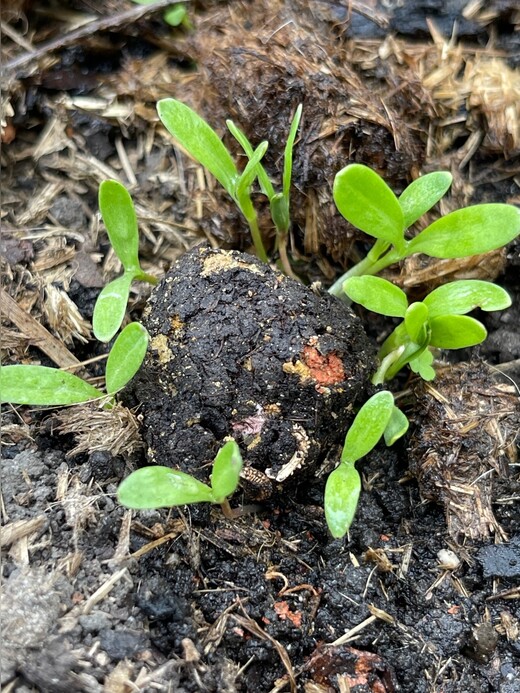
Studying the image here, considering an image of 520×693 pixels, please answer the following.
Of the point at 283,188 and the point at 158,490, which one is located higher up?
the point at 283,188

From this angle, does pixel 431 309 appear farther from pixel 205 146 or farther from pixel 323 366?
pixel 205 146

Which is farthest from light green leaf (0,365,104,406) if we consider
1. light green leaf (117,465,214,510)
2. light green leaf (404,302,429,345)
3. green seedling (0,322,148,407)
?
light green leaf (404,302,429,345)

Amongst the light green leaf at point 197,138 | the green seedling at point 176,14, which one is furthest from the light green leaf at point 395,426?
the green seedling at point 176,14

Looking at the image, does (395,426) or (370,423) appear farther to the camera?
(395,426)

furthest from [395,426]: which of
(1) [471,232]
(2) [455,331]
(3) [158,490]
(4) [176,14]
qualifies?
(4) [176,14]

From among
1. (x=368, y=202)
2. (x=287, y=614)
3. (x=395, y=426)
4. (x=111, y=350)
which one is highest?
(x=368, y=202)

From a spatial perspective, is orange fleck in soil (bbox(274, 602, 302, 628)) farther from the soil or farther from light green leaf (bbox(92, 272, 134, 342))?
light green leaf (bbox(92, 272, 134, 342))
